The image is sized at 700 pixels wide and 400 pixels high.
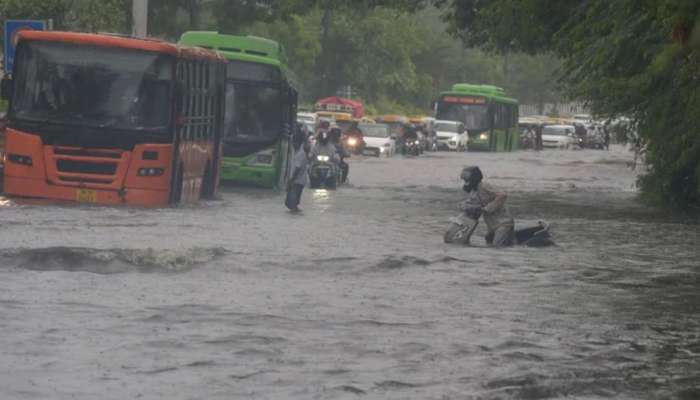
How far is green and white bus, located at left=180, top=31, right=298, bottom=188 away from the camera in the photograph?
3462cm

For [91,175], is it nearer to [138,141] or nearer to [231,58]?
[138,141]

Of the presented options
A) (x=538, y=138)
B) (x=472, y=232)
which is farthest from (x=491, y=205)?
(x=538, y=138)

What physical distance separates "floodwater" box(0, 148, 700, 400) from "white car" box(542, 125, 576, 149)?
246 ft

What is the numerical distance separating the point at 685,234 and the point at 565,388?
17.5m

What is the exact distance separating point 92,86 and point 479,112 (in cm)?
→ 5941

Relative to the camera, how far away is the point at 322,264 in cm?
2017

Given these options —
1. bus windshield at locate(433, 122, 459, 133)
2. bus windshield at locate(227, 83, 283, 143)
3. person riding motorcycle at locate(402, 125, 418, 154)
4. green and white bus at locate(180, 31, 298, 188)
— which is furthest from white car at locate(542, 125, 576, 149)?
bus windshield at locate(227, 83, 283, 143)

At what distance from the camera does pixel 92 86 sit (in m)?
26.2

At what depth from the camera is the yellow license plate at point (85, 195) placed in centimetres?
2611

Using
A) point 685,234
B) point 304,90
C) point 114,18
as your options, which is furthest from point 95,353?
point 304,90

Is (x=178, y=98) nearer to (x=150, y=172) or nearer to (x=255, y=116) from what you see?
(x=150, y=172)

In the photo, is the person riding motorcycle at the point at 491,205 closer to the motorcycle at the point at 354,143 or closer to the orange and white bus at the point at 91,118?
the orange and white bus at the point at 91,118

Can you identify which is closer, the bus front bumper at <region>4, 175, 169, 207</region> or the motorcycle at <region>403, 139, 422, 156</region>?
the bus front bumper at <region>4, 175, 169, 207</region>

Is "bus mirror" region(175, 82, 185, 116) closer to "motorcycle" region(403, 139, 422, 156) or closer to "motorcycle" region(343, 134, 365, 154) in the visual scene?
"motorcycle" region(343, 134, 365, 154)
